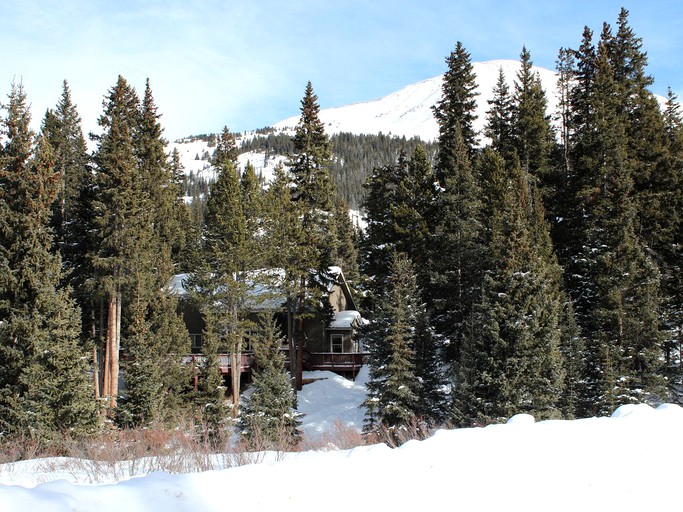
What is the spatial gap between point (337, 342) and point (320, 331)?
1448mm

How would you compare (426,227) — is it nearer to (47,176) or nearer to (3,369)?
(47,176)

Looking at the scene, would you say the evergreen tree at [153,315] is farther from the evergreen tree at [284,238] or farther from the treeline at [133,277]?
the evergreen tree at [284,238]

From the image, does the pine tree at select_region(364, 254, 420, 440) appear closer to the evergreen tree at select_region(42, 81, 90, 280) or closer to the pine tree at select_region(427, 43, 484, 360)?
the pine tree at select_region(427, 43, 484, 360)

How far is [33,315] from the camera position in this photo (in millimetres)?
17422

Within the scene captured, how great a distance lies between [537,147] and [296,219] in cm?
1620

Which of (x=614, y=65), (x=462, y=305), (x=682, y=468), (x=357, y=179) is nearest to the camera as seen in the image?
(x=682, y=468)

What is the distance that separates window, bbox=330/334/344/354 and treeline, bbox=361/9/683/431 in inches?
249

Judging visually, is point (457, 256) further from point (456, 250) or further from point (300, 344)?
point (300, 344)

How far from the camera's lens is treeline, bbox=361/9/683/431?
60.3 ft

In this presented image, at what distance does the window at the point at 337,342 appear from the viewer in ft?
116

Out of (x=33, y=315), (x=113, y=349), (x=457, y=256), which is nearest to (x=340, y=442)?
(x=33, y=315)

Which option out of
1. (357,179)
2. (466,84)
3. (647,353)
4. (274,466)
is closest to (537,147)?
(466,84)

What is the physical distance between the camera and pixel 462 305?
25.4m

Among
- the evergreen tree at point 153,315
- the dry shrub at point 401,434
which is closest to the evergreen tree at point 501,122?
the dry shrub at point 401,434
